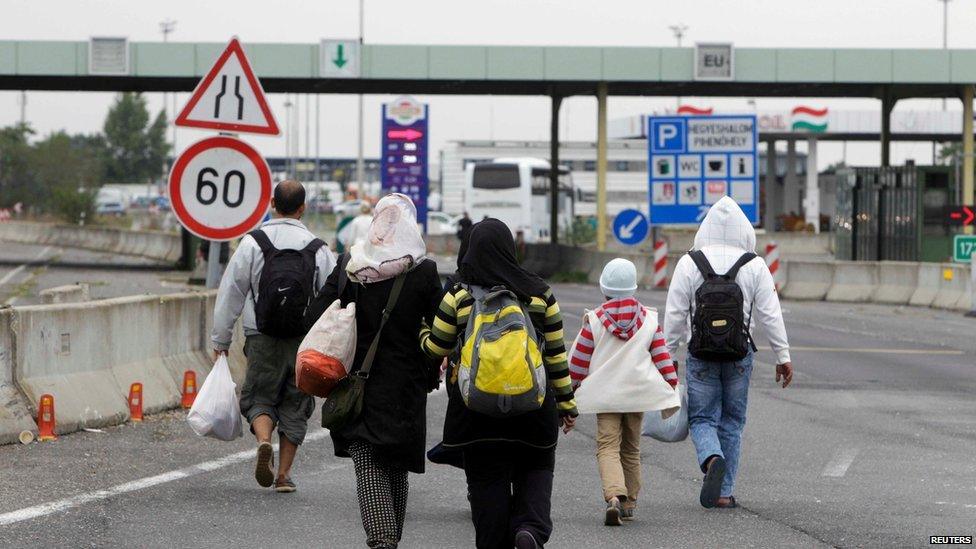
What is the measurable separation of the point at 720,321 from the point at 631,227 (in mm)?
22269

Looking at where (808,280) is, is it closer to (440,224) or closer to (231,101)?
(231,101)

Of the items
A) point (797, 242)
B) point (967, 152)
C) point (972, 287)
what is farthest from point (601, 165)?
point (797, 242)

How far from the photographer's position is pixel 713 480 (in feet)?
28.0

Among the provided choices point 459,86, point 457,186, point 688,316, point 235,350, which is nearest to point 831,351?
point 235,350

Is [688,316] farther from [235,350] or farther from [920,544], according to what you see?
[235,350]

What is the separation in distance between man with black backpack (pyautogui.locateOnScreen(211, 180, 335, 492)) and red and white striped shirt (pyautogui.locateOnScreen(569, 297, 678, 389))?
1.50 metres

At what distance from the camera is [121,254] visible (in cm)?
5344

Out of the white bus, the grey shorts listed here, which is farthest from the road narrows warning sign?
the white bus

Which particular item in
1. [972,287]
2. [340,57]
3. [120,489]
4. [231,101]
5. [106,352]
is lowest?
[120,489]

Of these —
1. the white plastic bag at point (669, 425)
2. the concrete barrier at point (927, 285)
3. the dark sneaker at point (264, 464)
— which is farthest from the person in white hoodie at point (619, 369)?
the concrete barrier at point (927, 285)

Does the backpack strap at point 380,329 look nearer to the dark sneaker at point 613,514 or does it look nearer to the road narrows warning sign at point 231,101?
the dark sneaker at point 613,514

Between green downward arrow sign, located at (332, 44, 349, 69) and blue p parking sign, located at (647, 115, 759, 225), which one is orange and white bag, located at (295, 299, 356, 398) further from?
green downward arrow sign, located at (332, 44, 349, 69)

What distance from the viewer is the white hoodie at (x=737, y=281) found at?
28.9 feet

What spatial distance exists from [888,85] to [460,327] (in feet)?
122
